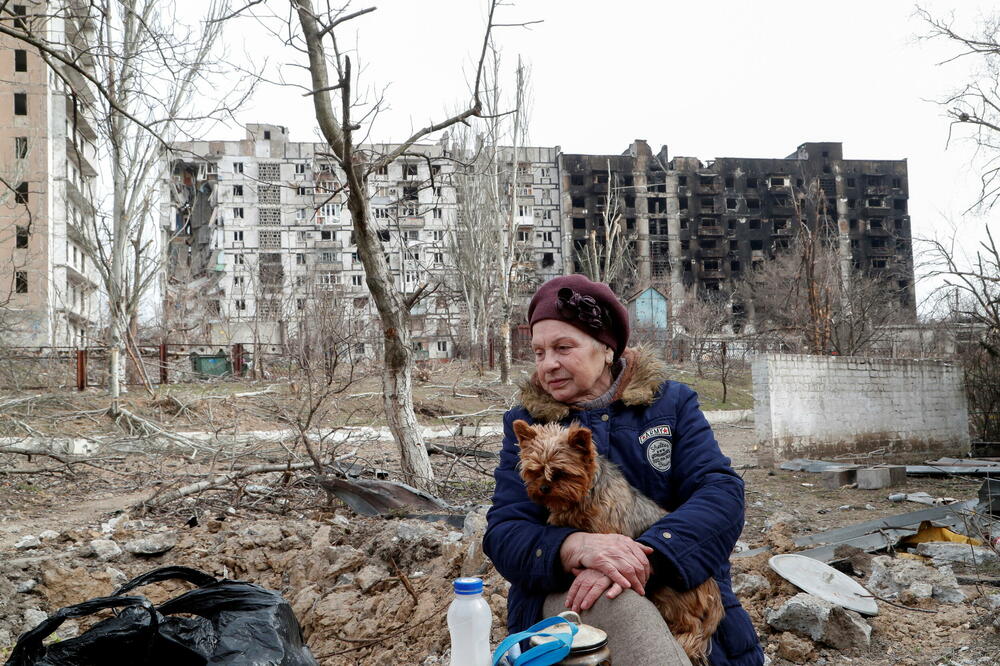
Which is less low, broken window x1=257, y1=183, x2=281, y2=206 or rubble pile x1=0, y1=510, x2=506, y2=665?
broken window x1=257, y1=183, x2=281, y2=206

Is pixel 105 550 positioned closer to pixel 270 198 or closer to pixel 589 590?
pixel 589 590

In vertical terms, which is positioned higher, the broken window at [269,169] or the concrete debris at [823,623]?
the broken window at [269,169]

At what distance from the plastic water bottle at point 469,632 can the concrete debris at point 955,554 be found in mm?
5442

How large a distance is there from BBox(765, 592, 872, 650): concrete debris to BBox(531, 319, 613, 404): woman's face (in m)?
2.53

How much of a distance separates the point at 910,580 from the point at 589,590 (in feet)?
13.6

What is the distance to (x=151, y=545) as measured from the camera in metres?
5.91

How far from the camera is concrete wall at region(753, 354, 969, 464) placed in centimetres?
1344

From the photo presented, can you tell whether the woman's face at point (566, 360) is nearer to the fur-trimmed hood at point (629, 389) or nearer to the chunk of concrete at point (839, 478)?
the fur-trimmed hood at point (629, 389)

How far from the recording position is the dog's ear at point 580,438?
7.39 ft

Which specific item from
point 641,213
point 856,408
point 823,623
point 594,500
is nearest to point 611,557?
point 594,500

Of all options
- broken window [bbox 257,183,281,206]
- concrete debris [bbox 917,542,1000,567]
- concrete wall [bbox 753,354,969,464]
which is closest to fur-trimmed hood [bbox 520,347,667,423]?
concrete debris [bbox 917,542,1000,567]

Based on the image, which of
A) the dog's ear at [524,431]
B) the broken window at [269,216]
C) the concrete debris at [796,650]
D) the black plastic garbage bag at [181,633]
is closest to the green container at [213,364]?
the concrete debris at [796,650]

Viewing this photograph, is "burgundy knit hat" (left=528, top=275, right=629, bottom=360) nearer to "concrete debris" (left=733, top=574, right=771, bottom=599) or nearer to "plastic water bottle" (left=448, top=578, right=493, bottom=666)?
"plastic water bottle" (left=448, top=578, right=493, bottom=666)

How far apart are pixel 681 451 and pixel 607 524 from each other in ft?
1.25
